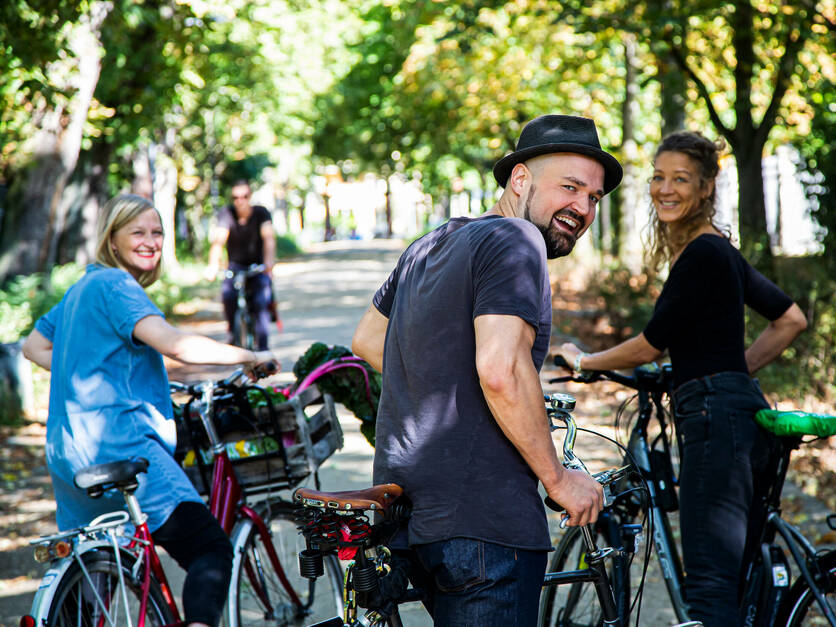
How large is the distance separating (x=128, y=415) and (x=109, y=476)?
0.96 ft

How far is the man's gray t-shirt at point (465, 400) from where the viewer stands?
2271mm

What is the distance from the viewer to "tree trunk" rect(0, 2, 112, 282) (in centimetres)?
1032

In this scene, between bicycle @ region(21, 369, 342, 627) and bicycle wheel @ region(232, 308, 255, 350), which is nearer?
bicycle @ region(21, 369, 342, 627)

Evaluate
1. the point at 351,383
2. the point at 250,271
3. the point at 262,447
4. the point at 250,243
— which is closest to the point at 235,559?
the point at 262,447

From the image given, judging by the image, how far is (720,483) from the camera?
339cm

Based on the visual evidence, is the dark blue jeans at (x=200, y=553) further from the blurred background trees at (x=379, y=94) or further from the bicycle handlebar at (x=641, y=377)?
the blurred background trees at (x=379, y=94)

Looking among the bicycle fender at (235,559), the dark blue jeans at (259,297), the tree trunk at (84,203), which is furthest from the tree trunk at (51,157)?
the bicycle fender at (235,559)

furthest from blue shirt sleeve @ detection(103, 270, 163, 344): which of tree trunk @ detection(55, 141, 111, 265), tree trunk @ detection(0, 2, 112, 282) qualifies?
tree trunk @ detection(55, 141, 111, 265)

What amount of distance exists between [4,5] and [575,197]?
6118 millimetres

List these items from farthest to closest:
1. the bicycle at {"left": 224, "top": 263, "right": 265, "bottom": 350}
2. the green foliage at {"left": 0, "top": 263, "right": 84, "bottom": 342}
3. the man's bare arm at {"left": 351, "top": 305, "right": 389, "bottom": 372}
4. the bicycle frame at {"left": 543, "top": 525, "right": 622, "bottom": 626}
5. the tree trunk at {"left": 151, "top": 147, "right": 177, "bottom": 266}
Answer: the tree trunk at {"left": 151, "top": 147, "right": 177, "bottom": 266}, the green foliage at {"left": 0, "top": 263, "right": 84, "bottom": 342}, the bicycle at {"left": 224, "top": 263, "right": 265, "bottom": 350}, the man's bare arm at {"left": 351, "top": 305, "right": 389, "bottom": 372}, the bicycle frame at {"left": 543, "top": 525, "right": 622, "bottom": 626}

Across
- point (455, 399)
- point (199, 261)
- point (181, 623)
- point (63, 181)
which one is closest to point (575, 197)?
point (455, 399)

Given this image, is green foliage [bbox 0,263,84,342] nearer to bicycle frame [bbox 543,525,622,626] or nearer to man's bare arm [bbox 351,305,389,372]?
man's bare arm [bbox 351,305,389,372]

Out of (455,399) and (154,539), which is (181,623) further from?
(455,399)

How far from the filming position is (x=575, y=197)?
8.24 feet
